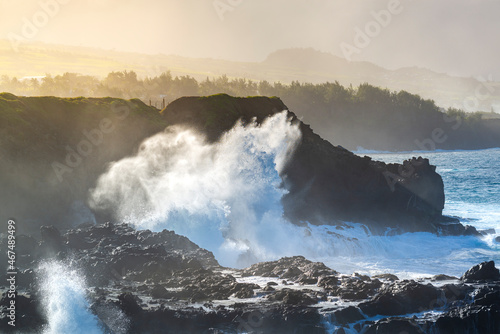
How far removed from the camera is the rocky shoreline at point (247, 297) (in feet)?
56.7

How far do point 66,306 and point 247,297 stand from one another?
581 centimetres

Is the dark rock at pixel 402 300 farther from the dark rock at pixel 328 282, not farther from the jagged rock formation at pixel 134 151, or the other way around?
the jagged rock formation at pixel 134 151

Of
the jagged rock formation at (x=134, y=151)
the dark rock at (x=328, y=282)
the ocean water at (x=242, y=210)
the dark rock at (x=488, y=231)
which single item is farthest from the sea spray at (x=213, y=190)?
the dark rock at (x=488, y=231)

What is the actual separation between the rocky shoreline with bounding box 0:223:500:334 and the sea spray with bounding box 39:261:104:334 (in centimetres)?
26

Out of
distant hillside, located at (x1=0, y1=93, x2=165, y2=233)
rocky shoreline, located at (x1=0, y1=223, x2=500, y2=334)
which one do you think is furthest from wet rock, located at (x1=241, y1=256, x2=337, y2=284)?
distant hillside, located at (x1=0, y1=93, x2=165, y2=233)

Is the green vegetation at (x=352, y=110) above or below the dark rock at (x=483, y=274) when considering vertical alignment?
above

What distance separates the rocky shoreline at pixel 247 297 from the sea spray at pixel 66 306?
26 cm

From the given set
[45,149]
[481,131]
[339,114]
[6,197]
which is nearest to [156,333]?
[6,197]

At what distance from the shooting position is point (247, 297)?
62.4 ft

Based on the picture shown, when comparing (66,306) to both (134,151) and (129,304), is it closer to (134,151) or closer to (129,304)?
(129,304)

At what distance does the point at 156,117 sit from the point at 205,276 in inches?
918

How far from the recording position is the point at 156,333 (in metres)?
17.1

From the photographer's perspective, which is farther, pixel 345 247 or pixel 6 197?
pixel 345 247

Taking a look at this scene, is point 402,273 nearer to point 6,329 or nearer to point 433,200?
point 433,200
